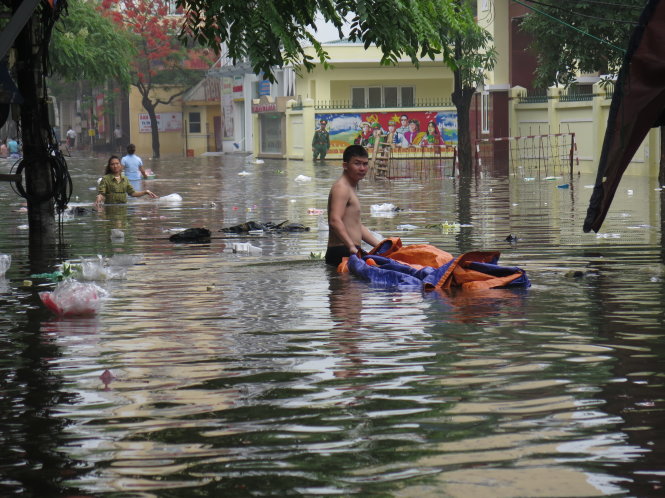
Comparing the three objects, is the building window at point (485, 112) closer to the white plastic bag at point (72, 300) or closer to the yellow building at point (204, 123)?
the yellow building at point (204, 123)

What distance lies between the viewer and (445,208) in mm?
23031

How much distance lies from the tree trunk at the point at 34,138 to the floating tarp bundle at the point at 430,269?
194 inches

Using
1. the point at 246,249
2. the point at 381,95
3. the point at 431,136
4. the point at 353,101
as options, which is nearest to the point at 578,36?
the point at 246,249

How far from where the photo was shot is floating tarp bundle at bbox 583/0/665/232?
8828 millimetres

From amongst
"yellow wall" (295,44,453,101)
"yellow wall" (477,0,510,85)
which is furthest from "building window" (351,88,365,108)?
"yellow wall" (477,0,510,85)

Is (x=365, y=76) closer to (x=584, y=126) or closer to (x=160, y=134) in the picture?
(x=160, y=134)

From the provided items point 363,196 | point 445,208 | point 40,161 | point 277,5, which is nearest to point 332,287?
point 277,5

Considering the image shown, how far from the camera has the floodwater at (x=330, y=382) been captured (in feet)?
17.1

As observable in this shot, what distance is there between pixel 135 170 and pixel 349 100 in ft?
110

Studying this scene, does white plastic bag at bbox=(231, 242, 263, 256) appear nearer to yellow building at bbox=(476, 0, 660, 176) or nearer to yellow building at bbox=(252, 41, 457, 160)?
yellow building at bbox=(476, 0, 660, 176)

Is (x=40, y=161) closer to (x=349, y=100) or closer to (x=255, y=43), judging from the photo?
(x=255, y=43)

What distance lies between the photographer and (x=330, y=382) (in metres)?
7.09

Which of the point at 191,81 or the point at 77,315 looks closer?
the point at 77,315

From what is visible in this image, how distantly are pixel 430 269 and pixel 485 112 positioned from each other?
38.9m
